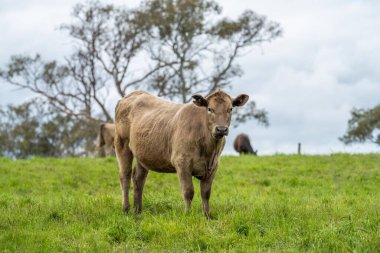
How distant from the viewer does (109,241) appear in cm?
749

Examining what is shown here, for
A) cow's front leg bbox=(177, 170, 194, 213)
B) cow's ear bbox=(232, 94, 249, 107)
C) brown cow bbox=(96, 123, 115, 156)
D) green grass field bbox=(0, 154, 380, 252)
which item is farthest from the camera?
brown cow bbox=(96, 123, 115, 156)

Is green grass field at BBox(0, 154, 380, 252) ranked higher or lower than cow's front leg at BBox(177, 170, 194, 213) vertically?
lower

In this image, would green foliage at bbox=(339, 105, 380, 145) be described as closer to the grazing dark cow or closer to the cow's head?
the grazing dark cow

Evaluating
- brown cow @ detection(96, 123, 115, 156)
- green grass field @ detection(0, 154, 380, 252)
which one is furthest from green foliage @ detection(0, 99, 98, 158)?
green grass field @ detection(0, 154, 380, 252)

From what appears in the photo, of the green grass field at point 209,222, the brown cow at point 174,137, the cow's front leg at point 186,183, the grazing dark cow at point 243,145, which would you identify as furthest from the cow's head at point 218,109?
the grazing dark cow at point 243,145

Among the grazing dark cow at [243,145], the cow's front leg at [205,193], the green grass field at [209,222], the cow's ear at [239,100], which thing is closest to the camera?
the green grass field at [209,222]

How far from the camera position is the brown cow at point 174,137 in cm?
871

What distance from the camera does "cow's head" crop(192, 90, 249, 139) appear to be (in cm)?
835

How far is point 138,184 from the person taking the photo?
33.7 feet

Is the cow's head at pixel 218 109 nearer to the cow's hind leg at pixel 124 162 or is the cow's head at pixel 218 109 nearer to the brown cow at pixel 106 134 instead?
the cow's hind leg at pixel 124 162

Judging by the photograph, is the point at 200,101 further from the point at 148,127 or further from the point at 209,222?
the point at 209,222

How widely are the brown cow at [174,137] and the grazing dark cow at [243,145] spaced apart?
2236 cm

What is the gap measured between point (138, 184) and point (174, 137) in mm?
1559

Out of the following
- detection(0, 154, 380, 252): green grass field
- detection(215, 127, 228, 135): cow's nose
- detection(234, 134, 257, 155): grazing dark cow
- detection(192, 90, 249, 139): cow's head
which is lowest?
detection(0, 154, 380, 252): green grass field
